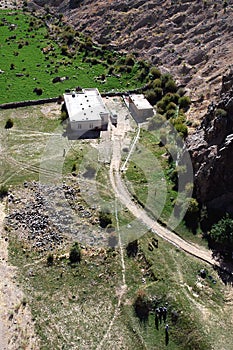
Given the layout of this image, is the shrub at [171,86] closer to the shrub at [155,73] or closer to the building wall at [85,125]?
the shrub at [155,73]

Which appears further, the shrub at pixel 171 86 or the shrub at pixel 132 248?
the shrub at pixel 171 86

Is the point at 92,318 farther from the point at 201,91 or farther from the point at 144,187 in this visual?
the point at 201,91

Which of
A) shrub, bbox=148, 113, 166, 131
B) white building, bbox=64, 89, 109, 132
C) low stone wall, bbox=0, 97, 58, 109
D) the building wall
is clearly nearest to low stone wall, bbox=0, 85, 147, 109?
low stone wall, bbox=0, 97, 58, 109

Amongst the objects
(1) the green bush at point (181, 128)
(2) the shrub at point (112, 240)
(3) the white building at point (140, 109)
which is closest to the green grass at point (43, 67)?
(3) the white building at point (140, 109)

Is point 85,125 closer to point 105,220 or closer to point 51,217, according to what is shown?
point 51,217

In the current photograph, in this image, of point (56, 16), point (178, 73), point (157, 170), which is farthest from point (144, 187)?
point (56, 16)

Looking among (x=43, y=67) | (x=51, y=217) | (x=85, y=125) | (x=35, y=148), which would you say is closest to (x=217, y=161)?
(x=51, y=217)
